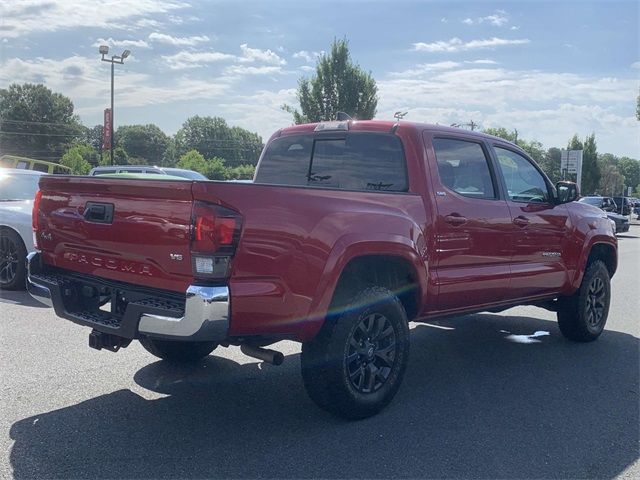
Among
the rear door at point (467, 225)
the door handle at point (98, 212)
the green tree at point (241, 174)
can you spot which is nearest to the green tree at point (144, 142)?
the green tree at point (241, 174)

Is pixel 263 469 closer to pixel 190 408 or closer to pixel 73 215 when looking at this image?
pixel 190 408

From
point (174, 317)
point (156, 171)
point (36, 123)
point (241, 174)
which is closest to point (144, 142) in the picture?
point (36, 123)

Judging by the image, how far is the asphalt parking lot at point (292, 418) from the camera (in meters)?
3.35

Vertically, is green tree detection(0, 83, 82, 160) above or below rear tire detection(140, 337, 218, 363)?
above

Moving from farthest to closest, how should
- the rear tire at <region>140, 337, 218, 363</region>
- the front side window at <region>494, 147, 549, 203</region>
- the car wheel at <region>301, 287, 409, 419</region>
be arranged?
the front side window at <region>494, 147, 549, 203</region>
the rear tire at <region>140, 337, 218, 363</region>
the car wheel at <region>301, 287, 409, 419</region>

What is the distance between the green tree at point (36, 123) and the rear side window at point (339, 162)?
90.0 meters

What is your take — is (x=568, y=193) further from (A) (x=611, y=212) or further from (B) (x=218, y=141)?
(B) (x=218, y=141)

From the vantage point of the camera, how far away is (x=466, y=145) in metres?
5.15

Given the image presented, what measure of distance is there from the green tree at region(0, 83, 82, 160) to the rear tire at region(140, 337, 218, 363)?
90159mm

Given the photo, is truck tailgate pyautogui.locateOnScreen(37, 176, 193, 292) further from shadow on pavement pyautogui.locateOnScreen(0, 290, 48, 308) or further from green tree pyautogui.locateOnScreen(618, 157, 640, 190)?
green tree pyautogui.locateOnScreen(618, 157, 640, 190)

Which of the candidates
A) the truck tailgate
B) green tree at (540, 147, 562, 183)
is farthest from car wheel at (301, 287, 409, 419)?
green tree at (540, 147, 562, 183)

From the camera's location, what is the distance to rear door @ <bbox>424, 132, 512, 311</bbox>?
4633 millimetres

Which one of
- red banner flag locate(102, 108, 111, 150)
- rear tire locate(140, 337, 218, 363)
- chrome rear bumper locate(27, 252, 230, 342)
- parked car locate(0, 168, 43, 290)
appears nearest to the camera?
chrome rear bumper locate(27, 252, 230, 342)

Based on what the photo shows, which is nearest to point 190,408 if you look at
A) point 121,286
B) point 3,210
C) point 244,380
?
point 244,380
